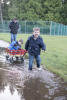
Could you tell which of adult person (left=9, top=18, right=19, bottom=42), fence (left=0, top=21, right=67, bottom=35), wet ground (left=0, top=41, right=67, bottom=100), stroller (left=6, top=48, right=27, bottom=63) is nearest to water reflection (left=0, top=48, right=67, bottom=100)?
wet ground (left=0, top=41, right=67, bottom=100)

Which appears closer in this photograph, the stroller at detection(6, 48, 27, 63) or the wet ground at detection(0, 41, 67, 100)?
the wet ground at detection(0, 41, 67, 100)

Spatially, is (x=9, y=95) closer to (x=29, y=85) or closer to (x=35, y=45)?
(x=29, y=85)

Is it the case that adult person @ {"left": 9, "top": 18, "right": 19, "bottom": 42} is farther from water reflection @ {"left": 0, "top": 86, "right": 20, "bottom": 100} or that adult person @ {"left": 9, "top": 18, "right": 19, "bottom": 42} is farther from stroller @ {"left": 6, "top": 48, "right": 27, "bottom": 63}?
water reflection @ {"left": 0, "top": 86, "right": 20, "bottom": 100}

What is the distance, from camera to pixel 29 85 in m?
6.26

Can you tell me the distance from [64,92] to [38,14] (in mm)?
48771

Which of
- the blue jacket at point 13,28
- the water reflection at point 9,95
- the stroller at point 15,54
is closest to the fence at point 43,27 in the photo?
the blue jacket at point 13,28

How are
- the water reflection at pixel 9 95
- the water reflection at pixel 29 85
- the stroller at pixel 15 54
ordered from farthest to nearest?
the stroller at pixel 15 54 → the water reflection at pixel 29 85 → the water reflection at pixel 9 95

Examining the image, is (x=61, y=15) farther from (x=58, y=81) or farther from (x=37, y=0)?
(x=58, y=81)

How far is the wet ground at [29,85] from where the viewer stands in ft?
17.8

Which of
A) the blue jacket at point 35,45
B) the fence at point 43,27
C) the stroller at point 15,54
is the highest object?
the blue jacket at point 35,45

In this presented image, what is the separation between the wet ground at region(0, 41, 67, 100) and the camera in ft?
17.8

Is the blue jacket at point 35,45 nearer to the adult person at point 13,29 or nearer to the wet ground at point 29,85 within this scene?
the wet ground at point 29,85

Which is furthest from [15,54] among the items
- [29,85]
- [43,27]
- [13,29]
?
[43,27]

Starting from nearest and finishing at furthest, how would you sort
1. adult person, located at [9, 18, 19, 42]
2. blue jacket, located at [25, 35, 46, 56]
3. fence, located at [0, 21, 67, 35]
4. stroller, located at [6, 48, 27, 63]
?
1. blue jacket, located at [25, 35, 46, 56]
2. stroller, located at [6, 48, 27, 63]
3. adult person, located at [9, 18, 19, 42]
4. fence, located at [0, 21, 67, 35]
